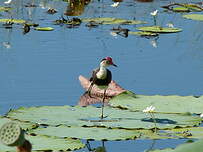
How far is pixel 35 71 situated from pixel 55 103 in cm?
87

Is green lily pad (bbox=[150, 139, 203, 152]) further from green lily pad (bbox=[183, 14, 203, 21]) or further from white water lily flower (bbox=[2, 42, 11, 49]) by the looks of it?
green lily pad (bbox=[183, 14, 203, 21])

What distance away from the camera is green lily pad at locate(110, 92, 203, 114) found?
14.5ft

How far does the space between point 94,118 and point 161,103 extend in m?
0.57

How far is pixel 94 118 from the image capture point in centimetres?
418

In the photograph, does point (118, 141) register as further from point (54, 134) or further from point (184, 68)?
point (184, 68)

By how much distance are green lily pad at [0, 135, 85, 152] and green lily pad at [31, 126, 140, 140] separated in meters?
0.09

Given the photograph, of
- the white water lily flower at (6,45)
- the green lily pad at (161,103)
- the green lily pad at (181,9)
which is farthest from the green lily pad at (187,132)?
the green lily pad at (181,9)

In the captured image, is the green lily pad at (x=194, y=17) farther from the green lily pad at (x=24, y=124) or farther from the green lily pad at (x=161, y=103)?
the green lily pad at (x=24, y=124)

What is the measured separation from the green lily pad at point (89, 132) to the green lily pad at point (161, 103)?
0.58m

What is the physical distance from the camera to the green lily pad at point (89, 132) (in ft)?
12.1

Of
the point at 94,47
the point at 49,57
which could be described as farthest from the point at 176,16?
the point at 49,57

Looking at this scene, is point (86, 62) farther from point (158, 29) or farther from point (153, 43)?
point (158, 29)

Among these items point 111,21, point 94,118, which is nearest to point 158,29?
point 111,21

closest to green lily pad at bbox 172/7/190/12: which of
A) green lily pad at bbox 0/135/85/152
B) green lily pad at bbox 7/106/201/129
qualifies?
green lily pad at bbox 7/106/201/129
